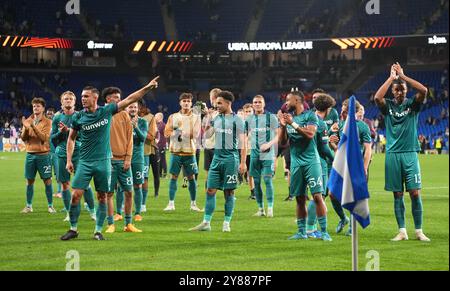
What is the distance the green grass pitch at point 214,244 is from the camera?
10.3m

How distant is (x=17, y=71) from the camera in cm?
5928

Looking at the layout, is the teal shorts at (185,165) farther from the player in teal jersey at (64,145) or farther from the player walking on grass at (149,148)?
the player in teal jersey at (64,145)

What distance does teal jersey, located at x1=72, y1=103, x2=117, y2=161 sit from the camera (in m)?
12.4

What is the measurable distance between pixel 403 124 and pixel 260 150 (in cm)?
444

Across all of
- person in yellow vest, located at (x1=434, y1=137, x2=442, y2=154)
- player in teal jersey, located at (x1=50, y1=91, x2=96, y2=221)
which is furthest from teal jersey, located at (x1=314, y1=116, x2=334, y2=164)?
person in yellow vest, located at (x1=434, y1=137, x2=442, y2=154)

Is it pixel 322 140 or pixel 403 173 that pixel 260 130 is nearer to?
pixel 322 140

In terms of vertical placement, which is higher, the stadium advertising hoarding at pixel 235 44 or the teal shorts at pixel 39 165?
the stadium advertising hoarding at pixel 235 44

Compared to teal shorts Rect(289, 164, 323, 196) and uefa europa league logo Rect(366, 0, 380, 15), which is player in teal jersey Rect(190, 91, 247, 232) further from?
uefa europa league logo Rect(366, 0, 380, 15)

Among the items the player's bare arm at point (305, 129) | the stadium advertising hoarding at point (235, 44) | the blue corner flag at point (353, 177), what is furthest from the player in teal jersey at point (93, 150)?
the stadium advertising hoarding at point (235, 44)

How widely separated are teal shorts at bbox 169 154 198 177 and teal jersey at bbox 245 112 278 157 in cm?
120

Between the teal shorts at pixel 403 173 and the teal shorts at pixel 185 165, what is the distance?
18.2ft

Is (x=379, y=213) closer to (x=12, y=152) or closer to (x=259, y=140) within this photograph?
(x=259, y=140)
